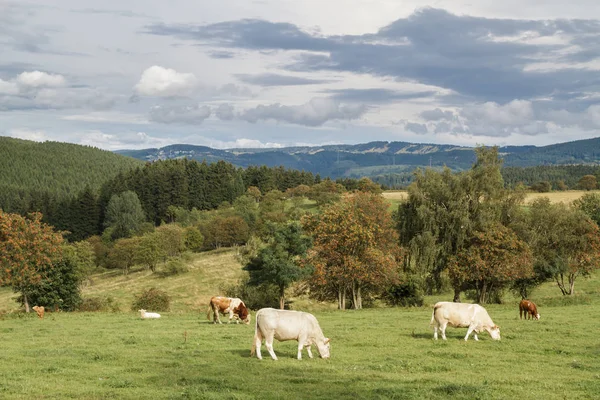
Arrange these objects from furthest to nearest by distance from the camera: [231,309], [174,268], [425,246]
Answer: [174,268] → [425,246] → [231,309]

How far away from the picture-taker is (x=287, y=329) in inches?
739

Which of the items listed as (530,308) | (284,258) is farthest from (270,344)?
(284,258)

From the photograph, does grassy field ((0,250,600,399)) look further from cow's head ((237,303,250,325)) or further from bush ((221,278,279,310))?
bush ((221,278,279,310))

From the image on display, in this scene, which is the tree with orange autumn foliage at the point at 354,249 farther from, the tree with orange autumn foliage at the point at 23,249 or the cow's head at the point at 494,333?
the tree with orange autumn foliage at the point at 23,249

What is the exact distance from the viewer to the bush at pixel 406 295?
183 feet

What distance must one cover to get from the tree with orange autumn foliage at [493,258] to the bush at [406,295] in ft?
24.2

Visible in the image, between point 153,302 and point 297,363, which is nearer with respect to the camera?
point 297,363

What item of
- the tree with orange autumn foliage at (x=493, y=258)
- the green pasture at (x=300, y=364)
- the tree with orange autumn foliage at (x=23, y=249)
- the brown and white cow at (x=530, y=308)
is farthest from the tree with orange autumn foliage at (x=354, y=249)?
the tree with orange autumn foliage at (x=23, y=249)

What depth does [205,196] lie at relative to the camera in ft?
601

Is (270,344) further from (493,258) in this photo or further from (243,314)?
(493,258)

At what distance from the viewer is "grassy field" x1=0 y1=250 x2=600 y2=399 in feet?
48.7

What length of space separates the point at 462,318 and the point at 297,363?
9.44 meters

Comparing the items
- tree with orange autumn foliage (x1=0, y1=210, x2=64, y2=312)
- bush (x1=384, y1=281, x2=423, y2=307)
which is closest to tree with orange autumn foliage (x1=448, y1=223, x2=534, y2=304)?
bush (x1=384, y1=281, x2=423, y2=307)

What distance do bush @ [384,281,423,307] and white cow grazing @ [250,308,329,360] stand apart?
37675 mm
